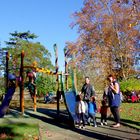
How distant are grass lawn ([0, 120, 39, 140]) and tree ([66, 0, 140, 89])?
27.0m

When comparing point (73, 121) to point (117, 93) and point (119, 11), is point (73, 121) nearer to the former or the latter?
point (117, 93)

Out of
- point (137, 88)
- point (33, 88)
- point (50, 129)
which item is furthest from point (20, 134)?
point (137, 88)

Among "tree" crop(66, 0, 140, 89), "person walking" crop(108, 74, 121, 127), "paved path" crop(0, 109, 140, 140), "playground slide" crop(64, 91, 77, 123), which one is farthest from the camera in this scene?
"tree" crop(66, 0, 140, 89)

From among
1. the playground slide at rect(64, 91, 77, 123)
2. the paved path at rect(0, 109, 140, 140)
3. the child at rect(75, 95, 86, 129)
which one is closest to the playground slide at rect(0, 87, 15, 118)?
Result: the paved path at rect(0, 109, 140, 140)

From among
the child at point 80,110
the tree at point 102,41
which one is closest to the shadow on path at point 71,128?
the child at point 80,110

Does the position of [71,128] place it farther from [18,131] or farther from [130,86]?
[130,86]

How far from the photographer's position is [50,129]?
12.8 meters

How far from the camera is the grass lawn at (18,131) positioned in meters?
10.5

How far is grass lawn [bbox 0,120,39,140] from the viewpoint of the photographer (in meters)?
10.5

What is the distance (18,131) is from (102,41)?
99.8ft

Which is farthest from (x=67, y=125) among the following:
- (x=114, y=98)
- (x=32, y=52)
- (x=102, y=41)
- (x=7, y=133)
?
(x=32, y=52)

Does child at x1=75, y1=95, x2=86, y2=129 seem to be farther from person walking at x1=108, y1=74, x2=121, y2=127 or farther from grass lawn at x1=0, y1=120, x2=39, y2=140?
grass lawn at x1=0, y1=120, x2=39, y2=140

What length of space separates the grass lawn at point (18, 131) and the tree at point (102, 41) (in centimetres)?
2703

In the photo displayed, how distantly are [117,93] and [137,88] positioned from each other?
63.7ft
